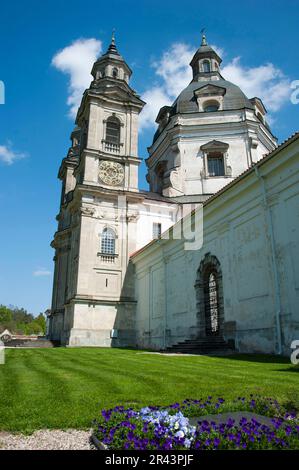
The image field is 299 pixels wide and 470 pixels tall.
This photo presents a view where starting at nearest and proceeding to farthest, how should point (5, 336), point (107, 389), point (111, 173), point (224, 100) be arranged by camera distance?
1. point (107, 389)
2. point (111, 173)
3. point (224, 100)
4. point (5, 336)

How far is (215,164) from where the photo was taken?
3488cm

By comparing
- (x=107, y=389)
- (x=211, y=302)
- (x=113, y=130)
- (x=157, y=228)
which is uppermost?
(x=113, y=130)

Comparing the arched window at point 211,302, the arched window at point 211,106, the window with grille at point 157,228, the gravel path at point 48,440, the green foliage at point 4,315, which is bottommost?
the gravel path at point 48,440

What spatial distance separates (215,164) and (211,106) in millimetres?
Answer: 6517

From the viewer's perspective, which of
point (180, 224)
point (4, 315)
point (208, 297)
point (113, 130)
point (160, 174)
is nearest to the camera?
point (208, 297)

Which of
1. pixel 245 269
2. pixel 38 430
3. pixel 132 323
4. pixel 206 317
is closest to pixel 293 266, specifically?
pixel 245 269

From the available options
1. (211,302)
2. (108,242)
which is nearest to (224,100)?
(108,242)

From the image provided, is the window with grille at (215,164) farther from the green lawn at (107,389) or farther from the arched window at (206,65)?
the green lawn at (107,389)

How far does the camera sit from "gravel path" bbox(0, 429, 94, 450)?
13.6 feet

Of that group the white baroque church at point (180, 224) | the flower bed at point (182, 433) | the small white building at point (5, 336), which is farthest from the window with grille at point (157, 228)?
the flower bed at point (182, 433)

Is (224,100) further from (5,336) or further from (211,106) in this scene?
(5,336)

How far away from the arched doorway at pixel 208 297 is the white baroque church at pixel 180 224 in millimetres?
68

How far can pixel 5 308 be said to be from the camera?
109 meters

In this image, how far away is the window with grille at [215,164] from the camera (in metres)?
34.4
